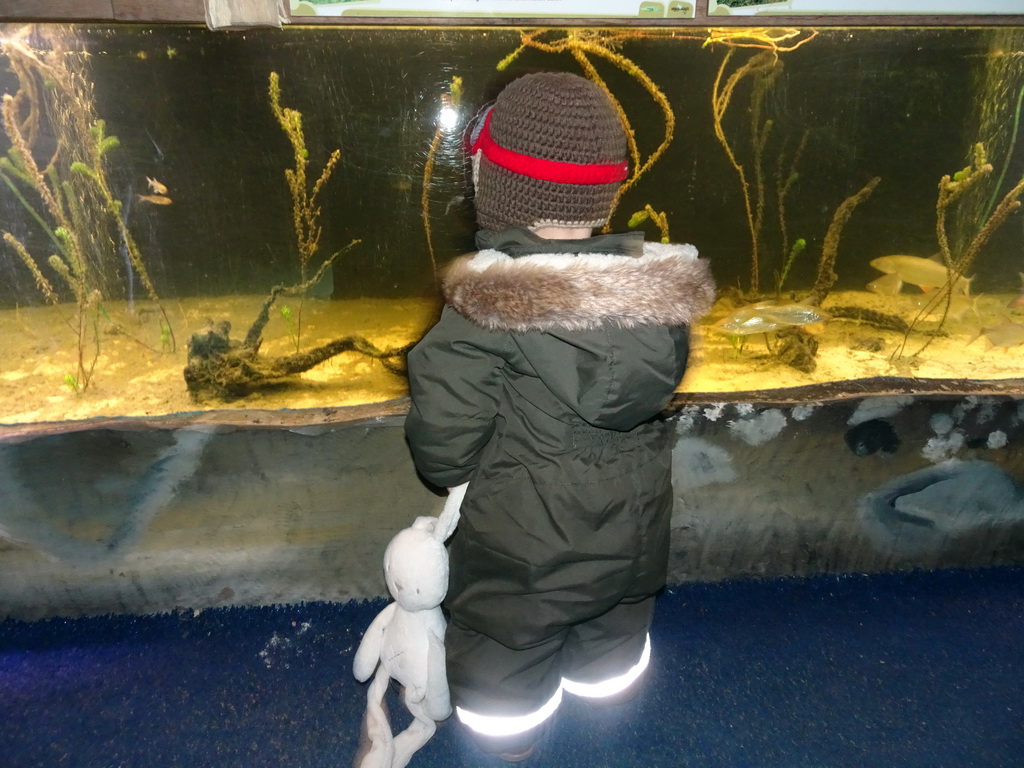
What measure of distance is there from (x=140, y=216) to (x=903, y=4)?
2663 millimetres

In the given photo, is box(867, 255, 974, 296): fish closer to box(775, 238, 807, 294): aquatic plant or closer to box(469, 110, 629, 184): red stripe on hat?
box(775, 238, 807, 294): aquatic plant

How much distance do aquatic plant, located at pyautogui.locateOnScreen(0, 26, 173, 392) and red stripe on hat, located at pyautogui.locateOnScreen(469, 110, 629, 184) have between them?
1521mm

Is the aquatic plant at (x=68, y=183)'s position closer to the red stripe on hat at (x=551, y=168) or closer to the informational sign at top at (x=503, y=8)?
the informational sign at top at (x=503, y=8)

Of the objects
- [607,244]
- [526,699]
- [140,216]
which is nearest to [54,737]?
[526,699]

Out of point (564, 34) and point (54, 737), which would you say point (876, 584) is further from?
point (54, 737)

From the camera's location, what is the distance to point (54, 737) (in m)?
2.16

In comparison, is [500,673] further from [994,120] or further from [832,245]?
[994,120]

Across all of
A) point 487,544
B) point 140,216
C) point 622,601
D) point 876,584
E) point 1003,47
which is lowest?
point 876,584

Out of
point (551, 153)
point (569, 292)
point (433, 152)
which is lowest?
point (569, 292)

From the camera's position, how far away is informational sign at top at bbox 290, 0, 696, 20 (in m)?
1.93

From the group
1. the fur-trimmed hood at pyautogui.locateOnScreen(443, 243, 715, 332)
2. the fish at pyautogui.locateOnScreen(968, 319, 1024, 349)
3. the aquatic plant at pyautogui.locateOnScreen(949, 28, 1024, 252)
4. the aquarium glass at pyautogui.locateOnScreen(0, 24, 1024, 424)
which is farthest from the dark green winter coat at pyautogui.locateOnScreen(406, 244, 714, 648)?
the fish at pyautogui.locateOnScreen(968, 319, 1024, 349)

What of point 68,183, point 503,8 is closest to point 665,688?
point 503,8

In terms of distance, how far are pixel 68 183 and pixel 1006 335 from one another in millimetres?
3737

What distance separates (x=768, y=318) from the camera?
265 cm
